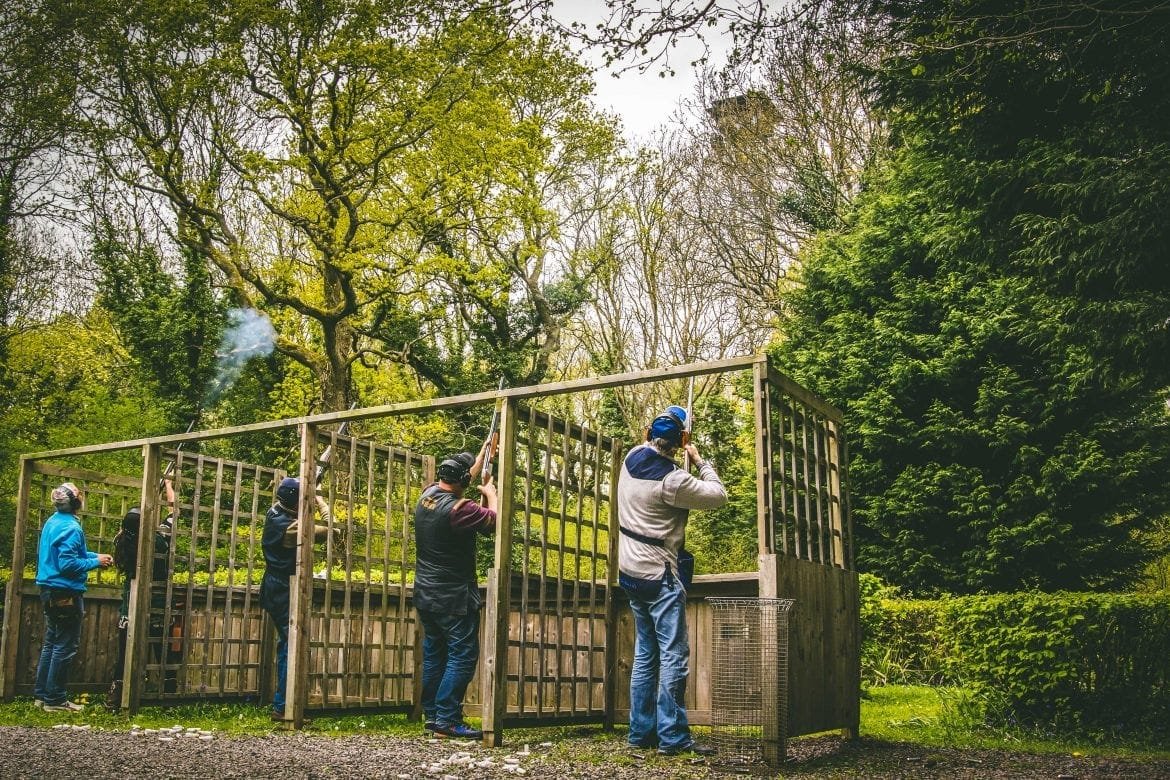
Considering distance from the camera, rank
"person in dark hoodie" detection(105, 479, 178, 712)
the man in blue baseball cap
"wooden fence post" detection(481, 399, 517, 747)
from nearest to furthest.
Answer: the man in blue baseball cap, "wooden fence post" detection(481, 399, 517, 747), "person in dark hoodie" detection(105, 479, 178, 712)

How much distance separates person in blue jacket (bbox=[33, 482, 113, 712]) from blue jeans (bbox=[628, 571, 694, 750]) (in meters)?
4.90

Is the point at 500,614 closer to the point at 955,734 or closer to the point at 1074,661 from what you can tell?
the point at 955,734

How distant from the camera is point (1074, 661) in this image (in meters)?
7.08

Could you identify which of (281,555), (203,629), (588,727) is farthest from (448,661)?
(203,629)

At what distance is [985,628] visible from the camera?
7469 mm

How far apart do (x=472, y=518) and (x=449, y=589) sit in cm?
52

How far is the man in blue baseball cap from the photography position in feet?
19.0

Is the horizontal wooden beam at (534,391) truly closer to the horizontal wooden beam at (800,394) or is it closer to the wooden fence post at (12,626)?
the horizontal wooden beam at (800,394)

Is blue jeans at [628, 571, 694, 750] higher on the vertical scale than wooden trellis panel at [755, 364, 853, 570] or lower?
lower

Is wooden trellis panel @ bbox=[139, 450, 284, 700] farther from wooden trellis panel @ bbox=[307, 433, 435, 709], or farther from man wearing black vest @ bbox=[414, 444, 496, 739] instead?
man wearing black vest @ bbox=[414, 444, 496, 739]

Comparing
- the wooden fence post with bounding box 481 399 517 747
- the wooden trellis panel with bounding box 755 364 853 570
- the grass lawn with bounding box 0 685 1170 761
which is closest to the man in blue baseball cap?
the wooden trellis panel with bounding box 755 364 853 570

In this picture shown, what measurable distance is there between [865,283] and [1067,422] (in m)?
3.38

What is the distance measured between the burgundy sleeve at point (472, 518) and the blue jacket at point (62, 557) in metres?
3.57

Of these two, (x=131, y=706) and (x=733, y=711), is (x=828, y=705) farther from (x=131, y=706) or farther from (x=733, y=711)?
(x=131, y=706)
